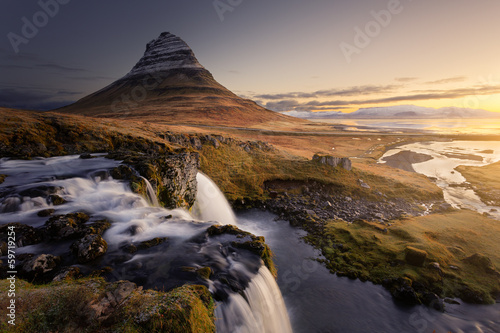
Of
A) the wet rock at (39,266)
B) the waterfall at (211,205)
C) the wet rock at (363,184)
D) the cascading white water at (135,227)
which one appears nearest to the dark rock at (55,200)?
the cascading white water at (135,227)

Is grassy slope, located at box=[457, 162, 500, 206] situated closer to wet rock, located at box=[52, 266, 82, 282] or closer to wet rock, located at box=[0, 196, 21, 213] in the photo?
wet rock, located at box=[52, 266, 82, 282]

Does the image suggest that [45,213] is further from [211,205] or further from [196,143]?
[196,143]

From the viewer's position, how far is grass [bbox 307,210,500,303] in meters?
14.4

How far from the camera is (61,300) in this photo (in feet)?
18.9

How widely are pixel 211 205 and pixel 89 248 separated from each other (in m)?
14.4

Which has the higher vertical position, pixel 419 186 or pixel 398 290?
pixel 419 186

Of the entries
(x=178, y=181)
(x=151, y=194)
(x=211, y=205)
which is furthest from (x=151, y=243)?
(x=211, y=205)

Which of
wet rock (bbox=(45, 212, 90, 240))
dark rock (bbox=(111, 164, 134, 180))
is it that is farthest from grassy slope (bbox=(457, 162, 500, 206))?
wet rock (bbox=(45, 212, 90, 240))

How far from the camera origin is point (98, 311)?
5.59 metres

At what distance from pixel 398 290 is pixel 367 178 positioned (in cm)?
2318

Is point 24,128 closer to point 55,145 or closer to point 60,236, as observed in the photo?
point 55,145

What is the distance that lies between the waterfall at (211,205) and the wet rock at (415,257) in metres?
14.7

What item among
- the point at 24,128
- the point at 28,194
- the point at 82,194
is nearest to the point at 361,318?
the point at 82,194

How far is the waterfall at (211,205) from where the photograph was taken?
851 inches
